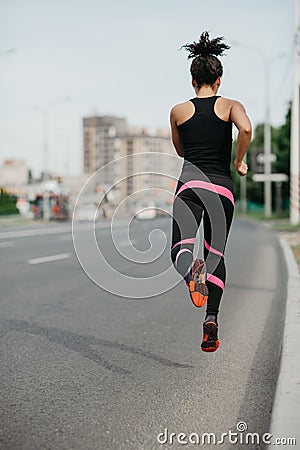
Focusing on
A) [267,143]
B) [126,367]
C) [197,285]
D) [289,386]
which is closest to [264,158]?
[267,143]

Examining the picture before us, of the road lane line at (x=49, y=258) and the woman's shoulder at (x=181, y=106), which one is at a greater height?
the woman's shoulder at (x=181, y=106)

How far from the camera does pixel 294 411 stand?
11.6 feet

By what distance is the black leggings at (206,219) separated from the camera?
4379mm

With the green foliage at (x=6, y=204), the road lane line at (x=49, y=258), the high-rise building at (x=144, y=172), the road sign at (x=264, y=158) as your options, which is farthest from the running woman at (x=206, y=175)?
the green foliage at (x=6, y=204)

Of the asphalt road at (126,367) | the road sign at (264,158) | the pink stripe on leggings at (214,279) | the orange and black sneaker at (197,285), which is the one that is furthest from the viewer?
the road sign at (264,158)

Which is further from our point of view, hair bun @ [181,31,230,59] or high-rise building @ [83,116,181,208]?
high-rise building @ [83,116,181,208]

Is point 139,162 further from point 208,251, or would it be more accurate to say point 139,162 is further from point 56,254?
point 56,254

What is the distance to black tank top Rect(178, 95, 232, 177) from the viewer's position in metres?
4.32

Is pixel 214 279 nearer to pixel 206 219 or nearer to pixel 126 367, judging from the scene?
pixel 206 219

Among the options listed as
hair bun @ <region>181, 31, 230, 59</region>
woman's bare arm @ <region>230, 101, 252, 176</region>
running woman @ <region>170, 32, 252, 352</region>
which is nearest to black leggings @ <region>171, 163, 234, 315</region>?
running woman @ <region>170, 32, 252, 352</region>

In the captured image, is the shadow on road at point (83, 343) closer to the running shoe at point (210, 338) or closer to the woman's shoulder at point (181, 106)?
the running shoe at point (210, 338)

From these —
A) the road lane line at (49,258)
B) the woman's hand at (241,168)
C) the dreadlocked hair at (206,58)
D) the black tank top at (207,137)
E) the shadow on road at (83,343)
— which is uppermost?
the dreadlocked hair at (206,58)

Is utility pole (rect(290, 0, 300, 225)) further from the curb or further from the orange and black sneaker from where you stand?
the orange and black sneaker

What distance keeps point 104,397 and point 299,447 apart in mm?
1409
